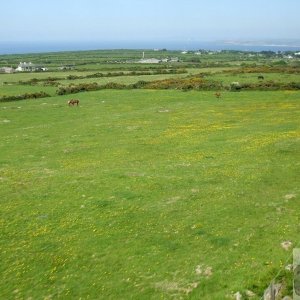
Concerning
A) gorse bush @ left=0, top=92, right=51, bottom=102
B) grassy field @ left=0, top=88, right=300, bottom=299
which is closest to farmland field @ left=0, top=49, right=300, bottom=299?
grassy field @ left=0, top=88, right=300, bottom=299

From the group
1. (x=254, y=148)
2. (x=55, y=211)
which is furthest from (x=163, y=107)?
(x=55, y=211)

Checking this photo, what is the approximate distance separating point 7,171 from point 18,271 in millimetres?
17446

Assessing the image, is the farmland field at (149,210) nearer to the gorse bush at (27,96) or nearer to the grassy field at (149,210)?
the grassy field at (149,210)

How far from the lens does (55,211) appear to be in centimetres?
2606

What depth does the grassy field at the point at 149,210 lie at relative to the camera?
18172mm

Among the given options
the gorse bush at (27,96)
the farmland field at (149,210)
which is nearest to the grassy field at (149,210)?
the farmland field at (149,210)

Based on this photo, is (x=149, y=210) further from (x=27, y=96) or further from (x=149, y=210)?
(x=27, y=96)

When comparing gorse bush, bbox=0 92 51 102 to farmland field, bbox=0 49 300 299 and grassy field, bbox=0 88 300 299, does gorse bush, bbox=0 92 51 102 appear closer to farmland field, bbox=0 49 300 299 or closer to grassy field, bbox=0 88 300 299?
farmland field, bbox=0 49 300 299

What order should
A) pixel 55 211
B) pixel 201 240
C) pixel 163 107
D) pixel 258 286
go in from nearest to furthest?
pixel 258 286, pixel 201 240, pixel 55 211, pixel 163 107

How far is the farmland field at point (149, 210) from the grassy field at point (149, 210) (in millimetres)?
75

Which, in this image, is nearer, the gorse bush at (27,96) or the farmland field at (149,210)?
the farmland field at (149,210)

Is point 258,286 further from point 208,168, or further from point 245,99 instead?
point 245,99

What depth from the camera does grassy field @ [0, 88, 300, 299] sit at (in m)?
18.2

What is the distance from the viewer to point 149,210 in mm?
25406
